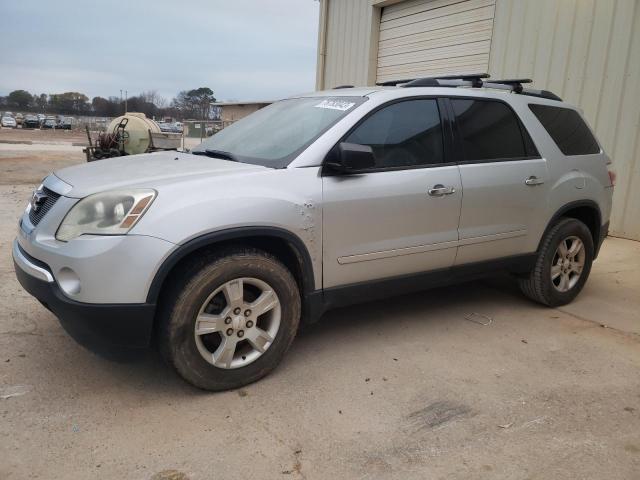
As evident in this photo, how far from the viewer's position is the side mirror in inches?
124

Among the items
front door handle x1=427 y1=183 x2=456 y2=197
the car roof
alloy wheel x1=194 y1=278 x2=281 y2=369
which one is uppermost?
the car roof

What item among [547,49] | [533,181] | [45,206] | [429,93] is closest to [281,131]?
[429,93]

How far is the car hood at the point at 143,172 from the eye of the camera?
2.86 metres

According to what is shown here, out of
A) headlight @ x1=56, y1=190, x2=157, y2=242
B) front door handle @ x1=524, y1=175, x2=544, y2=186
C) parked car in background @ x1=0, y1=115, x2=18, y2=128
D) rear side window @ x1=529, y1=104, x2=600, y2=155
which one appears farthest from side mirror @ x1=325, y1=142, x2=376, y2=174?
parked car in background @ x1=0, y1=115, x2=18, y2=128

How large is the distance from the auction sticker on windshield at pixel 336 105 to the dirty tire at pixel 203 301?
1.15m

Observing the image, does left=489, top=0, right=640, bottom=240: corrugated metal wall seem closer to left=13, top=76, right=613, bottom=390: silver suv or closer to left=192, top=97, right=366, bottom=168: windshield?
left=13, top=76, right=613, bottom=390: silver suv

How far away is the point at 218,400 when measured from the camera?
2953mm

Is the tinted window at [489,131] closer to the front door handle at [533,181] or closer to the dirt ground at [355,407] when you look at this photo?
the front door handle at [533,181]

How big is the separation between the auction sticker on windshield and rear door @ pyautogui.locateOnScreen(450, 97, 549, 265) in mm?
851

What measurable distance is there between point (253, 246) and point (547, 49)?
6.54m

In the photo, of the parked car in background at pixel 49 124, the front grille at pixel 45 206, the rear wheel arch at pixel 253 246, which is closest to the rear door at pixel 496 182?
the rear wheel arch at pixel 253 246

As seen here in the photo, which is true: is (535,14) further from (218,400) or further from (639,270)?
(218,400)

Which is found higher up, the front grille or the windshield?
the windshield

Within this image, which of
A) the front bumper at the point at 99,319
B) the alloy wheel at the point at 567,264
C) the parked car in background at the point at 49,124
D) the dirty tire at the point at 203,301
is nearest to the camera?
the front bumper at the point at 99,319
